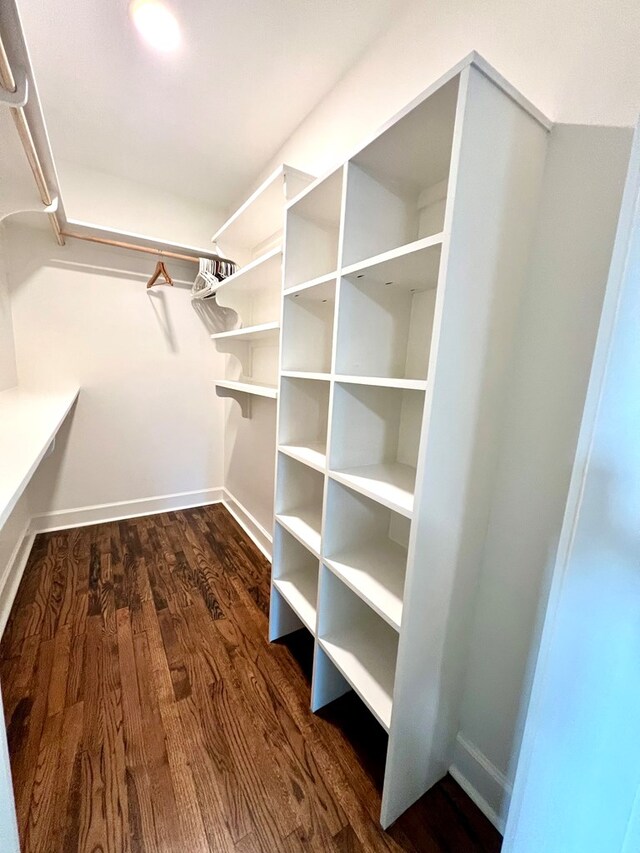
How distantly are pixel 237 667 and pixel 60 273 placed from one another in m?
2.78

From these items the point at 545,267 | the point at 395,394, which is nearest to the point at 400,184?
the point at 545,267

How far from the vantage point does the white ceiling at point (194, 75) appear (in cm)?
122

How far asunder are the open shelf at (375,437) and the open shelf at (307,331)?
0.41m

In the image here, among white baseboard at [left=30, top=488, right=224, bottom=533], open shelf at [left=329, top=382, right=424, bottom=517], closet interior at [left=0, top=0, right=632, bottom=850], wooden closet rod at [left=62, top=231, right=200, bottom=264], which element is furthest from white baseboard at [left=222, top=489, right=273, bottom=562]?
wooden closet rod at [left=62, top=231, right=200, bottom=264]

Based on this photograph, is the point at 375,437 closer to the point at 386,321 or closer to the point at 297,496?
the point at 386,321

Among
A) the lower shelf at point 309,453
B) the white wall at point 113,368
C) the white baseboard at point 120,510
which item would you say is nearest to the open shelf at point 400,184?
the lower shelf at point 309,453

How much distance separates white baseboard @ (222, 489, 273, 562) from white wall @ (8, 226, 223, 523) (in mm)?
337

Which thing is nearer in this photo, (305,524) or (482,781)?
(482,781)

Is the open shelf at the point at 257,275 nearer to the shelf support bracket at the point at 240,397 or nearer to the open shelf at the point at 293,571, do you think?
the shelf support bracket at the point at 240,397

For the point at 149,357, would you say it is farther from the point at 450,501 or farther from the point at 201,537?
the point at 450,501

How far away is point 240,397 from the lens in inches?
95.2

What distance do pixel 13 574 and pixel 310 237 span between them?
246 centimetres

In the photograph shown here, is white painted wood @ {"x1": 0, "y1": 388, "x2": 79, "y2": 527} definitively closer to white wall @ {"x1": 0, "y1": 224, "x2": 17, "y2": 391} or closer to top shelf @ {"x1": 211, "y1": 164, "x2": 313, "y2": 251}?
white wall @ {"x1": 0, "y1": 224, "x2": 17, "y2": 391}

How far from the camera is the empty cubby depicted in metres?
1.04
